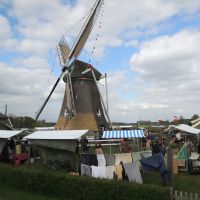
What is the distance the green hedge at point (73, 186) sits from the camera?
10640 mm

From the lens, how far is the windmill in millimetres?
40000

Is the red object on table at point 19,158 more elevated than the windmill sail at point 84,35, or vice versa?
the windmill sail at point 84,35

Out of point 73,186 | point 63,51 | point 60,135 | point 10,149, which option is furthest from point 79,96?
point 73,186

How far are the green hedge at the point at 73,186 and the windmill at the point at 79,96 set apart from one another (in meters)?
24.3

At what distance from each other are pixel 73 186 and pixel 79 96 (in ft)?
96.9

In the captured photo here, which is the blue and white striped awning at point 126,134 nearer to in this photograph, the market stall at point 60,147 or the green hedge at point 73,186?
the market stall at point 60,147

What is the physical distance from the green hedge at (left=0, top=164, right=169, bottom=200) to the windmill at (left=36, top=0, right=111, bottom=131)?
2425 centimetres

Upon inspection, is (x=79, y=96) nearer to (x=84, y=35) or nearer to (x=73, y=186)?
(x=84, y=35)

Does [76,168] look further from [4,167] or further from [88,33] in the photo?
[88,33]

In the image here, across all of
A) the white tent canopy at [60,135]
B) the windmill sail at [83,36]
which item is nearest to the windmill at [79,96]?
the windmill sail at [83,36]

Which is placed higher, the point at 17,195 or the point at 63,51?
the point at 63,51

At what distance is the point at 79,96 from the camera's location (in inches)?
1647

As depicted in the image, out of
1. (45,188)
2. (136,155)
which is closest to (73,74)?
(136,155)

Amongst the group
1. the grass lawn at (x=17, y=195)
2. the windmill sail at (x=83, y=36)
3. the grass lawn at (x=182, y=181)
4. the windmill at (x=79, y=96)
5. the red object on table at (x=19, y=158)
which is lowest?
the grass lawn at (x=17, y=195)
